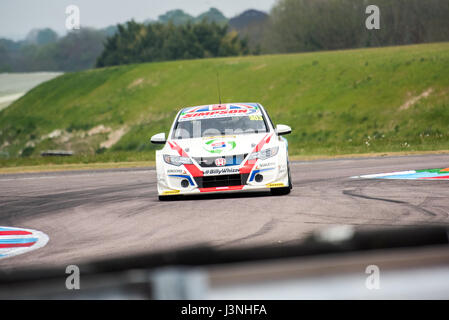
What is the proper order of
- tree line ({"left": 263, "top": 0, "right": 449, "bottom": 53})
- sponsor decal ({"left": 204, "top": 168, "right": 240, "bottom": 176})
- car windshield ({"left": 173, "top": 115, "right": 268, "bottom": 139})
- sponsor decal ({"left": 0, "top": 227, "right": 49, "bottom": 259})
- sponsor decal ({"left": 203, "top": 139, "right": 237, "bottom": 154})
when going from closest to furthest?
sponsor decal ({"left": 0, "top": 227, "right": 49, "bottom": 259})
sponsor decal ({"left": 204, "top": 168, "right": 240, "bottom": 176})
sponsor decal ({"left": 203, "top": 139, "right": 237, "bottom": 154})
car windshield ({"left": 173, "top": 115, "right": 268, "bottom": 139})
tree line ({"left": 263, "top": 0, "right": 449, "bottom": 53})

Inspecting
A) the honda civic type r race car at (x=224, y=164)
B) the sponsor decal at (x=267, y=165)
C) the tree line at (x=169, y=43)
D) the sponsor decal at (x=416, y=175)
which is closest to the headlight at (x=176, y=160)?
the honda civic type r race car at (x=224, y=164)

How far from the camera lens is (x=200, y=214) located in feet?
34.8

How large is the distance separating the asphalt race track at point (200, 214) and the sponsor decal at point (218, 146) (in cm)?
79

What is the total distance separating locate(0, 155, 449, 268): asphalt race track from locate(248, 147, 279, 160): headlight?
25.3 inches

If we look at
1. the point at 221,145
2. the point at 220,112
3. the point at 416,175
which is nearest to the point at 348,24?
the point at 416,175

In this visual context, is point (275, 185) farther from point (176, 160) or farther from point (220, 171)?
point (176, 160)

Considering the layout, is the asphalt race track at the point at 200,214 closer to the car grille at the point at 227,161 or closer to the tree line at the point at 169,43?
the car grille at the point at 227,161

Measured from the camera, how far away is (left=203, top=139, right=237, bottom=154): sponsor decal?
38.8ft

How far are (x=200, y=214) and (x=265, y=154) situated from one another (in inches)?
69.1

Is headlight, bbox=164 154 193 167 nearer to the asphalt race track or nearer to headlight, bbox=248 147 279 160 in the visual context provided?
the asphalt race track

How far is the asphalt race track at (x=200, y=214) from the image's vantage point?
8391mm

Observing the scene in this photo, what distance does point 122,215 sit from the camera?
1100 centimetres

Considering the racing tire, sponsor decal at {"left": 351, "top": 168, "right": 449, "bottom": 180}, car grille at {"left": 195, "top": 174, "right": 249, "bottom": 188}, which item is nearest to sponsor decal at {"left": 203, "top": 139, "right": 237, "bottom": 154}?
car grille at {"left": 195, "top": 174, "right": 249, "bottom": 188}
